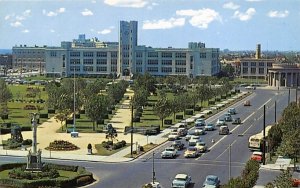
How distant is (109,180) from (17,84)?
10799 cm

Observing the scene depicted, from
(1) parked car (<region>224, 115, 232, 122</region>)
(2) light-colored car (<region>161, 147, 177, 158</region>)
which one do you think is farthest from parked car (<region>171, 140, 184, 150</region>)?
A: (1) parked car (<region>224, 115, 232, 122</region>)

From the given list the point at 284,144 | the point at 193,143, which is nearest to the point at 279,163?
the point at 284,144

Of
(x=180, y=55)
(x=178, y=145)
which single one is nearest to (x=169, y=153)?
(x=178, y=145)

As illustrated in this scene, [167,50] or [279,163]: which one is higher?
[167,50]

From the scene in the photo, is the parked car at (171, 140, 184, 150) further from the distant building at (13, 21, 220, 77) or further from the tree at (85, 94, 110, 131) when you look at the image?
the distant building at (13, 21, 220, 77)

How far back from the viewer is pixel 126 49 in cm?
16938

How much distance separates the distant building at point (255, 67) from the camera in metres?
187

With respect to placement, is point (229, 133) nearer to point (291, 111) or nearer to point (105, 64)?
point (291, 111)

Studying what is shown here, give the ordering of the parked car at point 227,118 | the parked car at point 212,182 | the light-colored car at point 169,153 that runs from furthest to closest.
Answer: the parked car at point 227,118, the light-colored car at point 169,153, the parked car at point 212,182

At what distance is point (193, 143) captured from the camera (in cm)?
5462

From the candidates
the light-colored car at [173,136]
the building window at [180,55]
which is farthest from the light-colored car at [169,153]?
the building window at [180,55]

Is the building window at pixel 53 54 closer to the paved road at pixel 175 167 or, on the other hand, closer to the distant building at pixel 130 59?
the distant building at pixel 130 59

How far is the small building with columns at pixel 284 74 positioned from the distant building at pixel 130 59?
21343 mm

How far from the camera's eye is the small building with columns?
151 m
